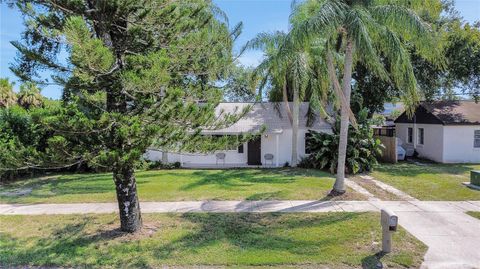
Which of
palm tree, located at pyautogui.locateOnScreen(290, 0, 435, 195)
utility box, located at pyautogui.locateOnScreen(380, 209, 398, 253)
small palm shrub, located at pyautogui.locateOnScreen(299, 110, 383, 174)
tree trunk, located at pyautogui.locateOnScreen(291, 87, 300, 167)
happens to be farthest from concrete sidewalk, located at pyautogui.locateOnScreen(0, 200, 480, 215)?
tree trunk, located at pyautogui.locateOnScreen(291, 87, 300, 167)

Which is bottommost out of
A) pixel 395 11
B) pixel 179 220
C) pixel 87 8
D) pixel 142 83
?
pixel 179 220

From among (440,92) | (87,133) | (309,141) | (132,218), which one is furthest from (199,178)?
(440,92)

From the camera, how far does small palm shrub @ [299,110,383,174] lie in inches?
679

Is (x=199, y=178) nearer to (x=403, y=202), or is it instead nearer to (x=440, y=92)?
(x=403, y=202)

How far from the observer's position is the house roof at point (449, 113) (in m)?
20.9

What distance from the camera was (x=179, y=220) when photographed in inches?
369

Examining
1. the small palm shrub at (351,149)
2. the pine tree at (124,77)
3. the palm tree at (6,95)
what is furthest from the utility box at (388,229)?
the palm tree at (6,95)

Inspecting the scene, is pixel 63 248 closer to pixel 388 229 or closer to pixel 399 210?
pixel 388 229

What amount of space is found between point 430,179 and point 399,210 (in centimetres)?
627

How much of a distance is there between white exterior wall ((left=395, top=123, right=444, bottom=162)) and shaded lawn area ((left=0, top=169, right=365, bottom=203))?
28.6ft

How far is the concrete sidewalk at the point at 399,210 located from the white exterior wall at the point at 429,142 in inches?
424

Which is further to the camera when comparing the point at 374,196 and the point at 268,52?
the point at 268,52

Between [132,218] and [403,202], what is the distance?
8396 millimetres

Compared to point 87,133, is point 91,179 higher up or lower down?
lower down
